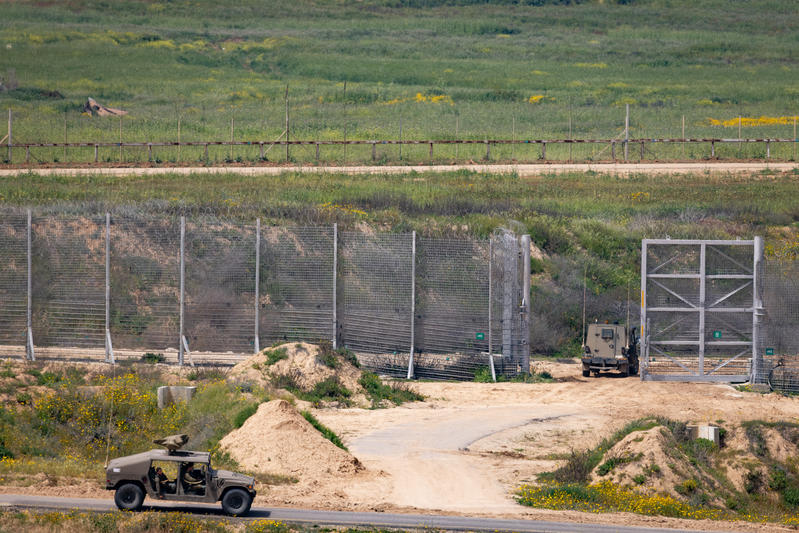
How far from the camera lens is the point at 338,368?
987 inches

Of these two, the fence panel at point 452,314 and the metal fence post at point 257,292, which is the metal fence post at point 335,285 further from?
the fence panel at point 452,314

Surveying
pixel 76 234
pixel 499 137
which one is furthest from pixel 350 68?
pixel 76 234

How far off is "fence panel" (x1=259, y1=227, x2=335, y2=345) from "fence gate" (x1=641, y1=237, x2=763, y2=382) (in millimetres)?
7900

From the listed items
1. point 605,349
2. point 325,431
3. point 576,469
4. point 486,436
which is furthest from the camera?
point 605,349

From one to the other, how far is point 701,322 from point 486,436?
8.33m

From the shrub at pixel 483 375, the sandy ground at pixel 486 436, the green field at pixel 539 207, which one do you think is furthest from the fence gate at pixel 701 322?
the shrub at pixel 483 375

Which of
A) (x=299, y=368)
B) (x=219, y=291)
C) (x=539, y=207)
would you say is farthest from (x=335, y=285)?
(x=539, y=207)

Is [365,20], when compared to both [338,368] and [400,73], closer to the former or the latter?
[400,73]

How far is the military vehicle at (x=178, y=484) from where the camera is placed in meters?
15.6

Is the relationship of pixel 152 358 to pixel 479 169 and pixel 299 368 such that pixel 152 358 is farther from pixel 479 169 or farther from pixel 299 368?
pixel 479 169

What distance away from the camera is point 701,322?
90.6 ft

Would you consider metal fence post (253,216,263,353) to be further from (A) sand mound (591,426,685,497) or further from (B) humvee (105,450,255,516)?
(B) humvee (105,450,255,516)

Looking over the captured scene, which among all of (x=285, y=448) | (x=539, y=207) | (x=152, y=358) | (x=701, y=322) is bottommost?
(x=285, y=448)

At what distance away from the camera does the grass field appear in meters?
68.1
